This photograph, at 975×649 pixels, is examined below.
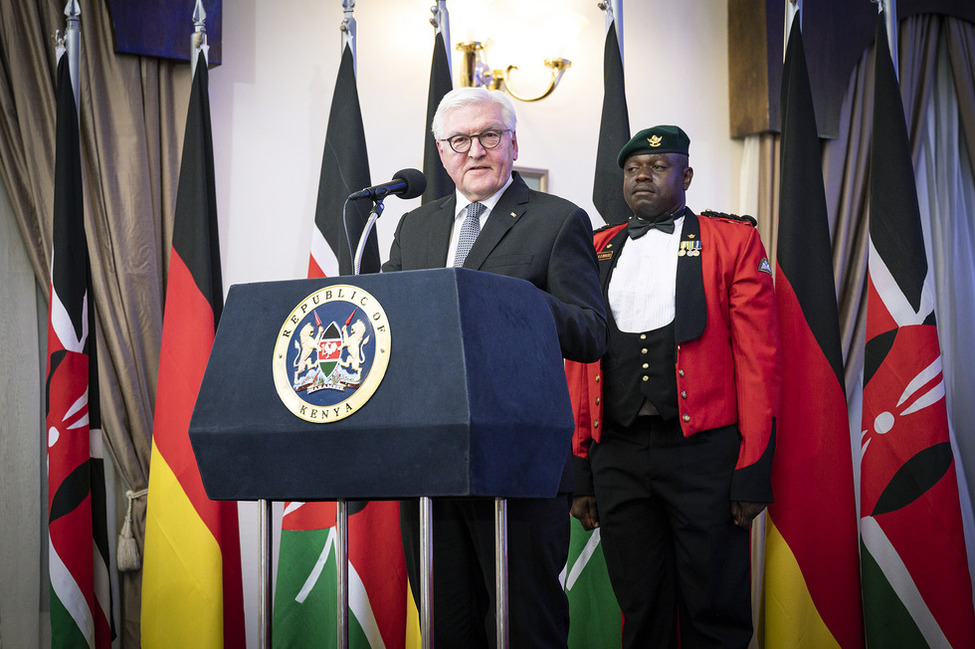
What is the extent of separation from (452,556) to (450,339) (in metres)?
0.60

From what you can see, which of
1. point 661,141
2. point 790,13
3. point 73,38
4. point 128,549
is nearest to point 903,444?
point 661,141

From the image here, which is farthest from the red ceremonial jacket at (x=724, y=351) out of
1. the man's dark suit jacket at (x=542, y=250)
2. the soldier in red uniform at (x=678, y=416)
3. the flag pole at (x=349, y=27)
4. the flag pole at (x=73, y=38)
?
the flag pole at (x=73, y=38)

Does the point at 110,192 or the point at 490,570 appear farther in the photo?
the point at 110,192

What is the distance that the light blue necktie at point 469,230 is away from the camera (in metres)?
1.82

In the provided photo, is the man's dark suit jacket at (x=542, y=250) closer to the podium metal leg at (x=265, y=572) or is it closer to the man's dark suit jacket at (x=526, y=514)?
the man's dark suit jacket at (x=526, y=514)

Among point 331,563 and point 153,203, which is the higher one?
point 153,203

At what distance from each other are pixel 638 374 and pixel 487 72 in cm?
158

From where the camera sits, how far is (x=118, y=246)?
9.71ft

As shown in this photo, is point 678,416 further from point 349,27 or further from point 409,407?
point 349,27

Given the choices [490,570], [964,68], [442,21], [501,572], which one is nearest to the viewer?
[501,572]

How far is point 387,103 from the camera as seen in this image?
11.5 feet

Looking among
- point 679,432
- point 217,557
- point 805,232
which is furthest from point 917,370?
point 217,557

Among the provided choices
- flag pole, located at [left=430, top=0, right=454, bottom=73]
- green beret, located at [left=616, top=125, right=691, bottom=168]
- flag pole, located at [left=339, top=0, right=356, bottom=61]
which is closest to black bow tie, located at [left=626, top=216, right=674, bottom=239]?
green beret, located at [left=616, top=125, right=691, bottom=168]

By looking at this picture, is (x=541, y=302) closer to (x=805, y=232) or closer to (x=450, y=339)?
(x=450, y=339)
